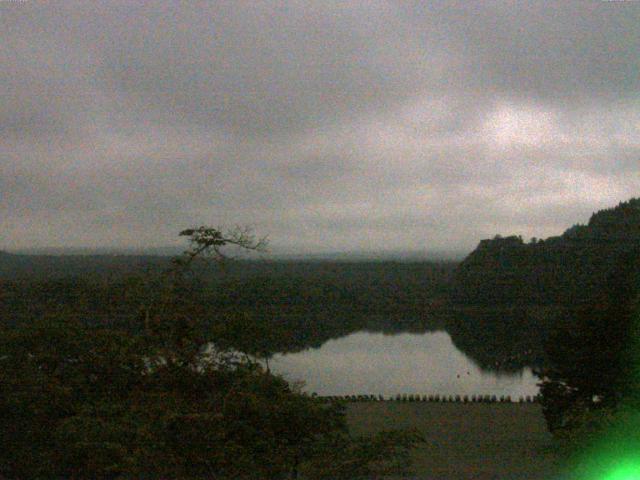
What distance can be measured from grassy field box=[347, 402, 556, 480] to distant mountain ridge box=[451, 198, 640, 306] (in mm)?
11512

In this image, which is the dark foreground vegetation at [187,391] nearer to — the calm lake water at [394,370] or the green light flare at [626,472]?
the green light flare at [626,472]

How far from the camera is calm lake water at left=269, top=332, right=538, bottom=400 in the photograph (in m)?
19.3

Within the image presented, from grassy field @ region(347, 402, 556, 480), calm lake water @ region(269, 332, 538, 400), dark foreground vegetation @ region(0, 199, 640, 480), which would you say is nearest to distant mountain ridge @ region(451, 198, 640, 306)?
calm lake water @ region(269, 332, 538, 400)

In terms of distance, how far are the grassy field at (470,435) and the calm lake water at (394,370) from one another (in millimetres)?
2522

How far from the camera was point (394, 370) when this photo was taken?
23750mm

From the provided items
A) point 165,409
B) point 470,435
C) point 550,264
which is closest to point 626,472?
point 165,409

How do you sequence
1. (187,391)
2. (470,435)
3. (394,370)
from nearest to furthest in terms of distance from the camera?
1. (187,391)
2. (470,435)
3. (394,370)

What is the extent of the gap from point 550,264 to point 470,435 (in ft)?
66.0

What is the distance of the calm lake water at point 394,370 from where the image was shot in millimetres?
19297

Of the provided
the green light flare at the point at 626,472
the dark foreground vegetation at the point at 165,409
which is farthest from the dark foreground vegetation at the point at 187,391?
the green light flare at the point at 626,472

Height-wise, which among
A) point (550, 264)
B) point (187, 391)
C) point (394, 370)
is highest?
point (550, 264)

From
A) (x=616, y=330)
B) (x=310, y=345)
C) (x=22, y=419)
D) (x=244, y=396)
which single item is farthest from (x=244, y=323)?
(x=310, y=345)

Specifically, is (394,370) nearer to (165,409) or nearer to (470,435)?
(470,435)

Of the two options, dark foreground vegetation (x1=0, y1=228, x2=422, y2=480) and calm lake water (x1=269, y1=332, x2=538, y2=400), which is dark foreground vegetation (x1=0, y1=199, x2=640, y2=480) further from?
calm lake water (x1=269, y1=332, x2=538, y2=400)
